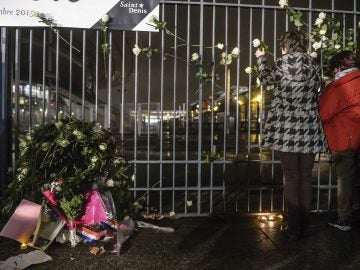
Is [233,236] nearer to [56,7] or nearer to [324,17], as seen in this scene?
[324,17]

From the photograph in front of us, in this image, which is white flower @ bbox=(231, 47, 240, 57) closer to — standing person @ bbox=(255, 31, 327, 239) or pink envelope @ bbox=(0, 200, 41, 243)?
standing person @ bbox=(255, 31, 327, 239)

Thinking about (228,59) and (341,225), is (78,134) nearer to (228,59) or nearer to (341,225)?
(228,59)

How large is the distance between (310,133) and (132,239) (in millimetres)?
1935

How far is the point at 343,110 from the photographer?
436cm

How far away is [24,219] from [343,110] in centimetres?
311

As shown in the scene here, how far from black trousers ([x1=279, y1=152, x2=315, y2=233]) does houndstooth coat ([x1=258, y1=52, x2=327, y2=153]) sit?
0.10m

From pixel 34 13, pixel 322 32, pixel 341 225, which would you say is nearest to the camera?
pixel 34 13

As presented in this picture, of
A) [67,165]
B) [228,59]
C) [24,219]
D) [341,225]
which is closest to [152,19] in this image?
[228,59]

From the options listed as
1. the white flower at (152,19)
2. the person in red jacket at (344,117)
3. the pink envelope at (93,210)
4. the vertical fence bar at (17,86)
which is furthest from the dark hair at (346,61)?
the vertical fence bar at (17,86)

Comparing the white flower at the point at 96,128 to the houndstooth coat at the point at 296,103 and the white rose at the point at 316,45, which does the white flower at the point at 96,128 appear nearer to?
the houndstooth coat at the point at 296,103

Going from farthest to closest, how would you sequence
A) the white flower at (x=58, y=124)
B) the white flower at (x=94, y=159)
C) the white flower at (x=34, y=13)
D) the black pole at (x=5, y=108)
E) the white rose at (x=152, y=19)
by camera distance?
the white rose at (x=152, y=19) → the black pole at (x=5, y=108) → the white flower at (x=34, y=13) → the white flower at (x=58, y=124) → the white flower at (x=94, y=159)

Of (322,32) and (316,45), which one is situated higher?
(322,32)

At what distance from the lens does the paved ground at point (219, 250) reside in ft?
11.8

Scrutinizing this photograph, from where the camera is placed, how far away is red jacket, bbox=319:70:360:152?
4.31 m
